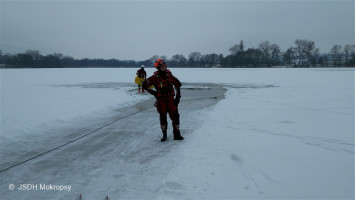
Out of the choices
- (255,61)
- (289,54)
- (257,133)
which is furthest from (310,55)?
(257,133)

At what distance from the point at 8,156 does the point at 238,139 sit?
4.51 metres

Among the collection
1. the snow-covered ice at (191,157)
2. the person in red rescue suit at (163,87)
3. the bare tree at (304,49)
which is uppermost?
the bare tree at (304,49)

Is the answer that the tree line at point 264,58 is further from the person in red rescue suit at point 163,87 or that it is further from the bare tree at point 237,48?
the person in red rescue suit at point 163,87

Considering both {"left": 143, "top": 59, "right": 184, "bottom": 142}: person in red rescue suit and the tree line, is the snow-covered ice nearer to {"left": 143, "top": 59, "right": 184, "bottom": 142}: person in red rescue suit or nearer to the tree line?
{"left": 143, "top": 59, "right": 184, "bottom": 142}: person in red rescue suit

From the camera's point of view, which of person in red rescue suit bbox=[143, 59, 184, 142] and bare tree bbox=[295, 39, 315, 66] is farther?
bare tree bbox=[295, 39, 315, 66]

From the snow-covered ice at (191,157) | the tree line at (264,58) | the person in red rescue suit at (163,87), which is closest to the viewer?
the snow-covered ice at (191,157)

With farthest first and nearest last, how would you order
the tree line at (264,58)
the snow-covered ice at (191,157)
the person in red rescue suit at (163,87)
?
Result: 1. the tree line at (264,58)
2. the person in red rescue suit at (163,87)
3. the snow-covered ice at (191,157)

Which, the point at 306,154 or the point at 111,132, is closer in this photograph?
the point at 306,154

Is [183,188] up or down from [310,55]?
down

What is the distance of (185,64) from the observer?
12606 centimetres

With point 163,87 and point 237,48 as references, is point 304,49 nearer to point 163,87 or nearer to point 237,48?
point 237,48

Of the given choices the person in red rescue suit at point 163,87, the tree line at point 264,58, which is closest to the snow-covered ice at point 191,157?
the person in red rescue suit at point 163,87

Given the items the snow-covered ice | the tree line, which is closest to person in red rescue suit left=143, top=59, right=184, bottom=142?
the snow-covered ice

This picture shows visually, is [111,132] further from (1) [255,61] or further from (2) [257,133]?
(1) [255,61]
